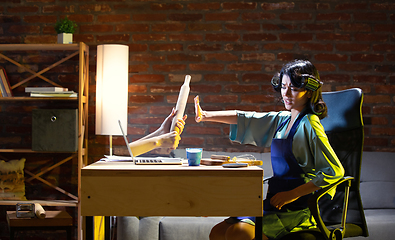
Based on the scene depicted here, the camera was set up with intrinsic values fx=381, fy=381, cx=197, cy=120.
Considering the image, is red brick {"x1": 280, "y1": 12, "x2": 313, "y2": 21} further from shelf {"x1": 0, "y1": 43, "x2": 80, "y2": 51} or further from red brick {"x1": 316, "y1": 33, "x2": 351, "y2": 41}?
shelf {"x1": 0, "y1": 43, "x2": 80, "y2": 51}

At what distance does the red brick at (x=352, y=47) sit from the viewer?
300 cm

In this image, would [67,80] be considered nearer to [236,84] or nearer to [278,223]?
[236,84]

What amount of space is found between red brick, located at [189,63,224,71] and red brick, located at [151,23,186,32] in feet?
1.02

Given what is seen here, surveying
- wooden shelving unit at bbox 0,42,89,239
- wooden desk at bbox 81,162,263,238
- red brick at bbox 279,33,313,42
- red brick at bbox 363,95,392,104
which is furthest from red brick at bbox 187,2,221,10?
wooden desk at bbox 81,162,263,238

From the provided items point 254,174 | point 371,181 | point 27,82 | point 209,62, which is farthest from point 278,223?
point 27,82

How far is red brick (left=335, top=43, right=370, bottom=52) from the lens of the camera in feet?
9.84

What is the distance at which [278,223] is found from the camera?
167 centimetres

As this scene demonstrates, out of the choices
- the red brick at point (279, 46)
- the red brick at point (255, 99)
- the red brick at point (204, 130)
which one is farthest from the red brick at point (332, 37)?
the red brick at point (204, 130)

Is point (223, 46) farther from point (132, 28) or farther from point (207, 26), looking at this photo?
point (132, 28)

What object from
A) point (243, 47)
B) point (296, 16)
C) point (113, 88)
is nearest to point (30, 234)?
point (113, 88)

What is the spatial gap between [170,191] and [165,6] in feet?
6.34

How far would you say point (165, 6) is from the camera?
3070 millimetres

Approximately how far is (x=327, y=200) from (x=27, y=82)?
2.49 meters

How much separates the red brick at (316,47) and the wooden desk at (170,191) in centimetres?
174
